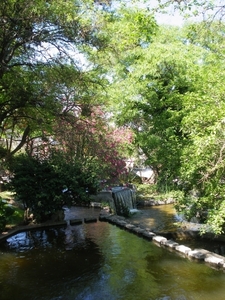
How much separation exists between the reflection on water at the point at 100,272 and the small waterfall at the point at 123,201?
465cm

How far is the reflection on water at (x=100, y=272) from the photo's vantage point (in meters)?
6.30

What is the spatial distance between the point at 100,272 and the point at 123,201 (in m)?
8.71

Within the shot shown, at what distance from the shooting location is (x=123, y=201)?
1614 centimetres

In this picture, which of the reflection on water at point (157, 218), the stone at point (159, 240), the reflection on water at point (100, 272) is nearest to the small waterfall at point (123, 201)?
the reflection on water at point (157, 218)

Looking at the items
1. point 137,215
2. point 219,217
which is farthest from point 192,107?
point 137,215

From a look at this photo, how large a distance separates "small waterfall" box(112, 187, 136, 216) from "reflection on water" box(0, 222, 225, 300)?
465 centimetres

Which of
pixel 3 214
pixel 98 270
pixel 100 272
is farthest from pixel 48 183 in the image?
pixel 100 272

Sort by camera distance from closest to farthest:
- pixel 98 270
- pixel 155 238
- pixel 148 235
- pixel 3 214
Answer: pixel 98 270 < pixel 155 238 < pixel 148 235 < pixel 3 214

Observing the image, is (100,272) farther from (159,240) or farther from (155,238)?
(155,238)

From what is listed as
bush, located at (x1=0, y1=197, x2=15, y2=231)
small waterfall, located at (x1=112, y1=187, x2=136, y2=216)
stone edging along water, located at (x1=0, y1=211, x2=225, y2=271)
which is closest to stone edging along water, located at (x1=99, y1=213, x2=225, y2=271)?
stone edging along water, located at (x1=0, y1=211, x2=225, y2=271)

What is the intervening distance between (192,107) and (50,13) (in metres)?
4.76

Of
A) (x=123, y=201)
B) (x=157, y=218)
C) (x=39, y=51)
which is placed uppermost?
(x=39, y=51)

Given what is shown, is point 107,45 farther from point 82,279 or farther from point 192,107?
point 82,279

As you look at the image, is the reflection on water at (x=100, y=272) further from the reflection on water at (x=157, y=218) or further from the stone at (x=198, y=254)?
the reflection on water at (x=157, y=218)
